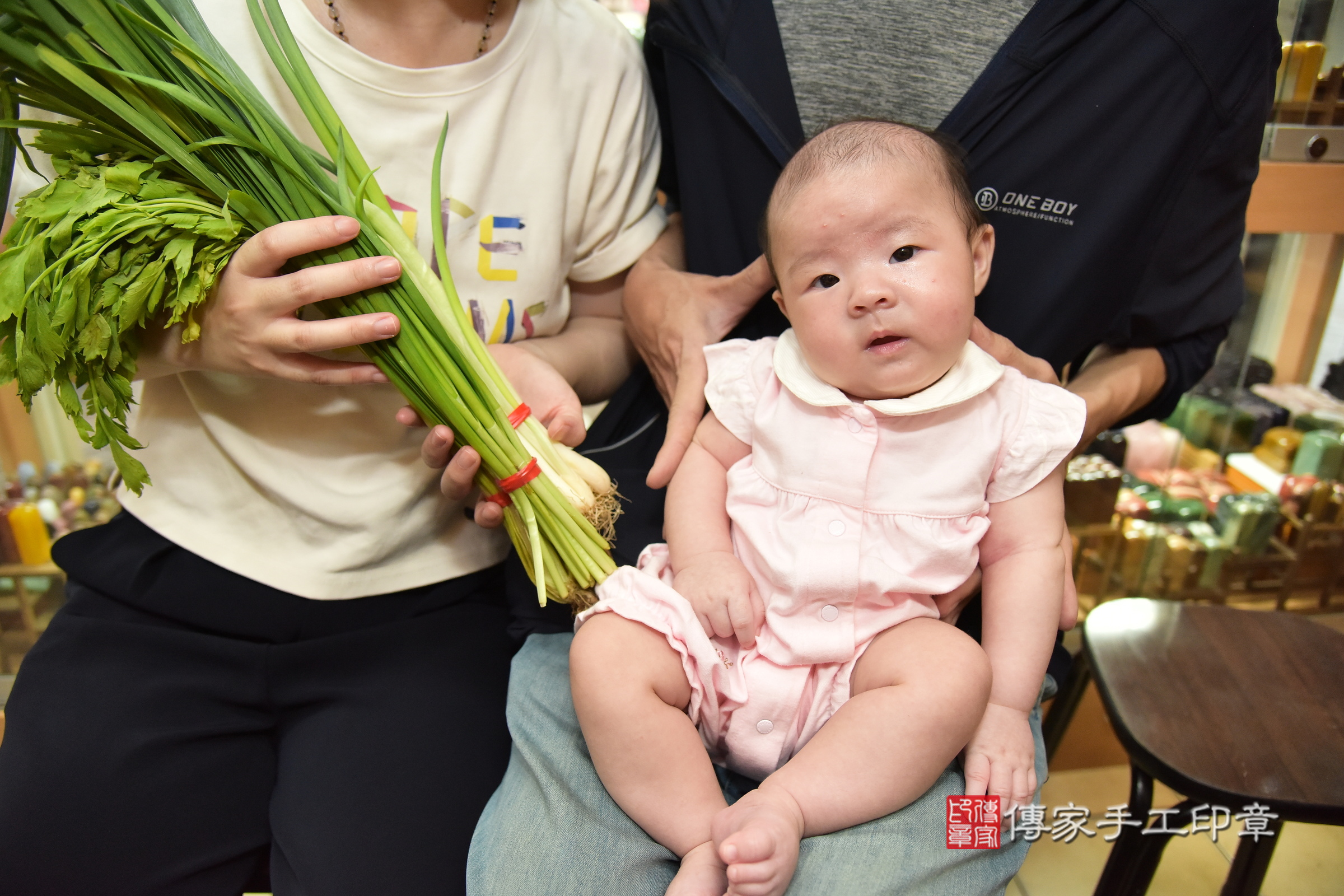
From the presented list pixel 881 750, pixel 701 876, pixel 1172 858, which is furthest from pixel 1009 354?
pixel 1172 858

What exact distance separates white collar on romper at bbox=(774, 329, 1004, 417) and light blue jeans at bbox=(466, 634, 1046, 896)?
0.44m

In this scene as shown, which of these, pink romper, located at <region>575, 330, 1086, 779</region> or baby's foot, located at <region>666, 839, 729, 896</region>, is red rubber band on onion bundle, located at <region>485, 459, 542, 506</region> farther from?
baby's foot, located at <region>666, 839, 729, 896</region>

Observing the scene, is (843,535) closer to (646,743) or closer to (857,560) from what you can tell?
(857,560)

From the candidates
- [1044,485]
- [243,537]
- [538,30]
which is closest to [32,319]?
[243,537]

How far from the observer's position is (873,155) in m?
1.02

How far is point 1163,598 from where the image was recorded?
2.46 metres

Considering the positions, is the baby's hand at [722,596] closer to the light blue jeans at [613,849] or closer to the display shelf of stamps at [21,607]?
the light blue jeans at [613,849]

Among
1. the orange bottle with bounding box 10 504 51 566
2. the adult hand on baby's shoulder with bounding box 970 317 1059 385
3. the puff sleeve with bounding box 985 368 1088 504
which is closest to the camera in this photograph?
the puff sleeve with bounding box 985 368 1088 504

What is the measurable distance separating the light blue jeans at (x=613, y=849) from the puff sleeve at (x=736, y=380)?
0.44 meters

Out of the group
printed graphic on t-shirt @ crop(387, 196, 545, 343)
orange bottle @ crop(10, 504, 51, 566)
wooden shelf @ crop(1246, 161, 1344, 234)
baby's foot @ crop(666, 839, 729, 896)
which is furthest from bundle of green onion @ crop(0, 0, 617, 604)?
wooden shelf @ crop(1246, 161, 1344, 234)

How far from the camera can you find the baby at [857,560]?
954 millimetres

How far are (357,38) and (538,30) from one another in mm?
261

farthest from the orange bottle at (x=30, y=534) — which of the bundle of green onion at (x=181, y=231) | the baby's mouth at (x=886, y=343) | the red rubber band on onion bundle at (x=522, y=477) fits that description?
the baby's mouth at (x=886, y=343)

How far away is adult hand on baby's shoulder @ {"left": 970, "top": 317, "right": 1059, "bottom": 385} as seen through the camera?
117 centimetres
